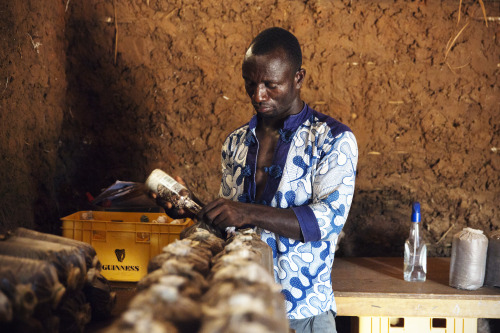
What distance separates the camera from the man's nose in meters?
1.82

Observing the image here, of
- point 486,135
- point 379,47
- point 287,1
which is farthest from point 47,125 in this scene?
point 486,135

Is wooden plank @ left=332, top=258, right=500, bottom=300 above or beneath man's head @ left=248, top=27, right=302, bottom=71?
beneath

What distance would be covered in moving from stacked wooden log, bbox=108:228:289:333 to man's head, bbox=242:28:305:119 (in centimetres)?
83

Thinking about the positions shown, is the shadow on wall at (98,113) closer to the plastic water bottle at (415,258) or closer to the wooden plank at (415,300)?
the wooden plank at (415,300)

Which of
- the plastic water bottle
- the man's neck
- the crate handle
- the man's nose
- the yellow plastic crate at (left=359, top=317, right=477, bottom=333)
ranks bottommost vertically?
the yellow plastic crate at (left=359, top=317, right=477, bottom=333)

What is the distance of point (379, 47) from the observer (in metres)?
3.01

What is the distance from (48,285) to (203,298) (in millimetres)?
361

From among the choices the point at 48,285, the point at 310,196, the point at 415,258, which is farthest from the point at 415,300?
the point at 48,285

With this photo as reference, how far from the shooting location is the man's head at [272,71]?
5.94ft

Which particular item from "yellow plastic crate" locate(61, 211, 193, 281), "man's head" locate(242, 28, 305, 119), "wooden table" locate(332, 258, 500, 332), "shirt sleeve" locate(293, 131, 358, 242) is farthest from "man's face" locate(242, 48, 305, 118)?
"wooden table" locate(332, 258, 500, 332)

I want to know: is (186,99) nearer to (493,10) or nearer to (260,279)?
(493,10)

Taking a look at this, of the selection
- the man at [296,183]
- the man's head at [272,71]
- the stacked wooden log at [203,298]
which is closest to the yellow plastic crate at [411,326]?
the man at [296,183]

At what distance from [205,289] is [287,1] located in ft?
7.97

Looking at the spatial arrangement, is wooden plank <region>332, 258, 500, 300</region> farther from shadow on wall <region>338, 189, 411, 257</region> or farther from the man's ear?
the man's ear
